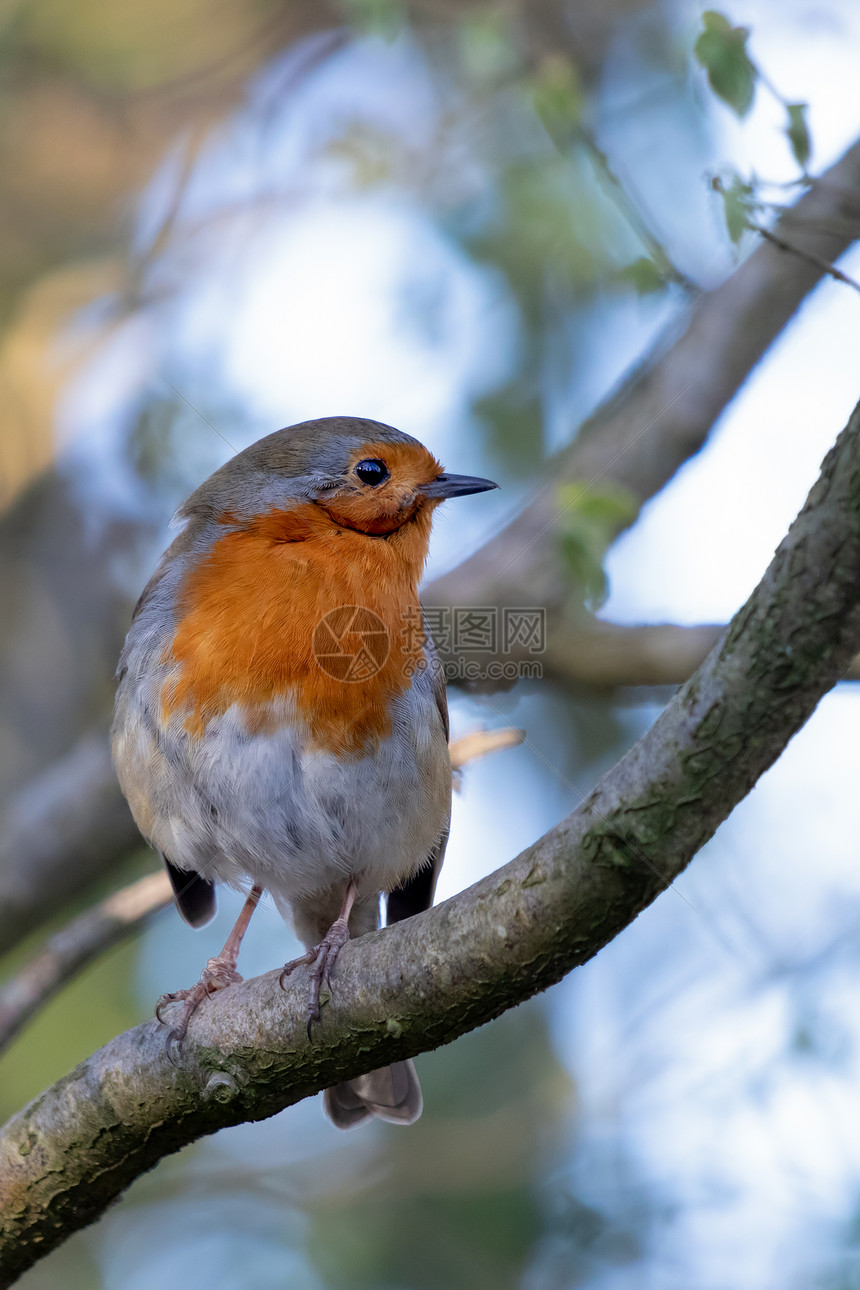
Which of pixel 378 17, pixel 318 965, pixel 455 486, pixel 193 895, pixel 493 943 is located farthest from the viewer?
pixel 378 17

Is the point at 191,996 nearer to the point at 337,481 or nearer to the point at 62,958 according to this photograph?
the point at 62,958

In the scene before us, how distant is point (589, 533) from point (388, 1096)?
7.20ft

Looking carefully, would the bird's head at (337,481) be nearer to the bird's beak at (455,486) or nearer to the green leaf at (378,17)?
the bird's beak at (455,486)

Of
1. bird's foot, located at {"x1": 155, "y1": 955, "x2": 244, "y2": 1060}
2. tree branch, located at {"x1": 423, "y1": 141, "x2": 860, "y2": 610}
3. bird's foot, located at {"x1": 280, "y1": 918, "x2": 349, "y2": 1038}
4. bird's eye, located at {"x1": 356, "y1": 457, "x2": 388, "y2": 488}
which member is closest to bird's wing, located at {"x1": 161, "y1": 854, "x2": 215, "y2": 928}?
bird's foot, located at {"x1": 155, "y1": 955, "x2": 244, "y2": 1060}

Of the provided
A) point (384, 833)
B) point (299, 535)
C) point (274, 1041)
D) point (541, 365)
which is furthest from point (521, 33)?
point (274, 1041)

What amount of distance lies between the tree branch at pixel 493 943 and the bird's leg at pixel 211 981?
0.05m

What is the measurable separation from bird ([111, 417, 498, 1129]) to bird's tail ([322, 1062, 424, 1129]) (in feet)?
0.16

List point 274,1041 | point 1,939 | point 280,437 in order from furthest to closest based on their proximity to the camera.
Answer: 1. point 1,939
2. point 280,437
3. point 274,1041

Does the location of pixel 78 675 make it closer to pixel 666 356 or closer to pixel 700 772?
pixel 666 356

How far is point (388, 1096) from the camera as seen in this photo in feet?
14.8

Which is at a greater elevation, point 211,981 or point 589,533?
point 589,533

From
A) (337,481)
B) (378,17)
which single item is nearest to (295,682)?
(337,481)

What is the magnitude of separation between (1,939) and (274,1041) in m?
2.36

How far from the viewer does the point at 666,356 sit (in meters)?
5.54
